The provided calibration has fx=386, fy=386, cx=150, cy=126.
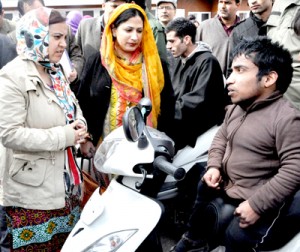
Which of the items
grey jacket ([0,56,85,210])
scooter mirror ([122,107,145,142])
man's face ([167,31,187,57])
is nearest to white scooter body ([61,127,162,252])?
scooter mirror ([122,107,145,142])

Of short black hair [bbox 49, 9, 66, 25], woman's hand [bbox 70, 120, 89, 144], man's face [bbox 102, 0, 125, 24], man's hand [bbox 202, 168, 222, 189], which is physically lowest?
man's hand [bbox 202, 168, 222, 189]

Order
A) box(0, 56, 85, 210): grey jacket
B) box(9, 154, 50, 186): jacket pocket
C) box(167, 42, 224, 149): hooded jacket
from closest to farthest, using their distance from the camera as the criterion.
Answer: box(0, 56, 85, 210): grey jacket
box(9, 154, 50, 186): jacket pocket
box(167, 42, 224, 149): hooded jacket

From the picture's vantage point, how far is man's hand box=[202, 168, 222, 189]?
6.81ft

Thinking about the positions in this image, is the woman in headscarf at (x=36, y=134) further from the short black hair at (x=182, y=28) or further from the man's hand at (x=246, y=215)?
the short black hair at (x=182, y=28)

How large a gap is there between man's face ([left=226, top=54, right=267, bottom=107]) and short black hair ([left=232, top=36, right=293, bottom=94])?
0.02m

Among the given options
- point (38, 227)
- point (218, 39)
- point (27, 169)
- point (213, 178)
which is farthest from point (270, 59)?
point (218, 39)

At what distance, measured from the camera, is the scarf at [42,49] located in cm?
229

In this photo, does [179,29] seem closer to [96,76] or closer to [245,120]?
[96,76]

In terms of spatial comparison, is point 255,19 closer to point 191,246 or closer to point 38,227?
point 191,246

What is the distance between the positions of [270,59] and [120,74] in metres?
1.26

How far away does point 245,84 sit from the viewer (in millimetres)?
2012

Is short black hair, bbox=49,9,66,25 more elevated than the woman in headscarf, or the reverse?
short black hair, bbox=49,9,66,25

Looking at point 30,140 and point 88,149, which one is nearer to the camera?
point 30,140

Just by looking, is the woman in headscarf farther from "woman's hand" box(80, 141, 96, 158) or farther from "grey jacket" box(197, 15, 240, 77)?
"grey jacket" box(197, 15, 240, 77)
